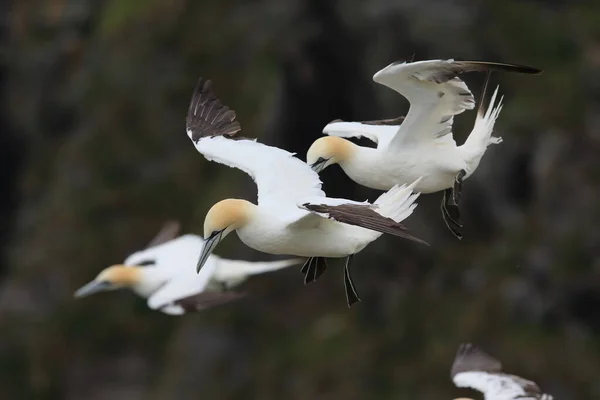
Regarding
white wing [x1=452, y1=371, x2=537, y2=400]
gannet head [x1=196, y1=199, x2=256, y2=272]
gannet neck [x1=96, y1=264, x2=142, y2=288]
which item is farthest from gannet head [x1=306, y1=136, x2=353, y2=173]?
gannet neck [x1=96, y1=264, x2=142, y2=288]

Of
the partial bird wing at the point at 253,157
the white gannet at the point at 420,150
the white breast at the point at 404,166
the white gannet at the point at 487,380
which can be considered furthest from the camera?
the white gannet at the point at 487,380

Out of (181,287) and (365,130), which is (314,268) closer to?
(365,130)

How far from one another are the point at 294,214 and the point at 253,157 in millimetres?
997

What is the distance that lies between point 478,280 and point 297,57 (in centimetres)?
413

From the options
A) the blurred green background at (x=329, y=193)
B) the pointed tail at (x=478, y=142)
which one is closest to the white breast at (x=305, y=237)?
the pointed tail at (x=478, y=142)

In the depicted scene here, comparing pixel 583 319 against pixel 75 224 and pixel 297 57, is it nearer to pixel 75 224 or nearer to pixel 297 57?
pixel 297 57

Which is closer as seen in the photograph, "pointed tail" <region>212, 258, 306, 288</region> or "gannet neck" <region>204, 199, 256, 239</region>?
"gannet neck" <region>204, 199, 256, 239</region>

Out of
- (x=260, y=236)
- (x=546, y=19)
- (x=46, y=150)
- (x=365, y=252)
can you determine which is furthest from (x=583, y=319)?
(x=46, y=150)

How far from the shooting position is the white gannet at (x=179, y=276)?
A: 10.2m

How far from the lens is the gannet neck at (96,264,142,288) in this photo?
39.3 ft

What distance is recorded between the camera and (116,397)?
20484mm

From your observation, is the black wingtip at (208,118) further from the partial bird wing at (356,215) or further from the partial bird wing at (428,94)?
the partial bird wing at (356,215)

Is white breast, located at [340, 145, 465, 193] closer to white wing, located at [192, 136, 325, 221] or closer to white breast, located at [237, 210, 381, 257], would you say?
white wing, located at [192, 136, 325, 221]

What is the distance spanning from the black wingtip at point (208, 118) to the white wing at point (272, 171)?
0.36 feet
